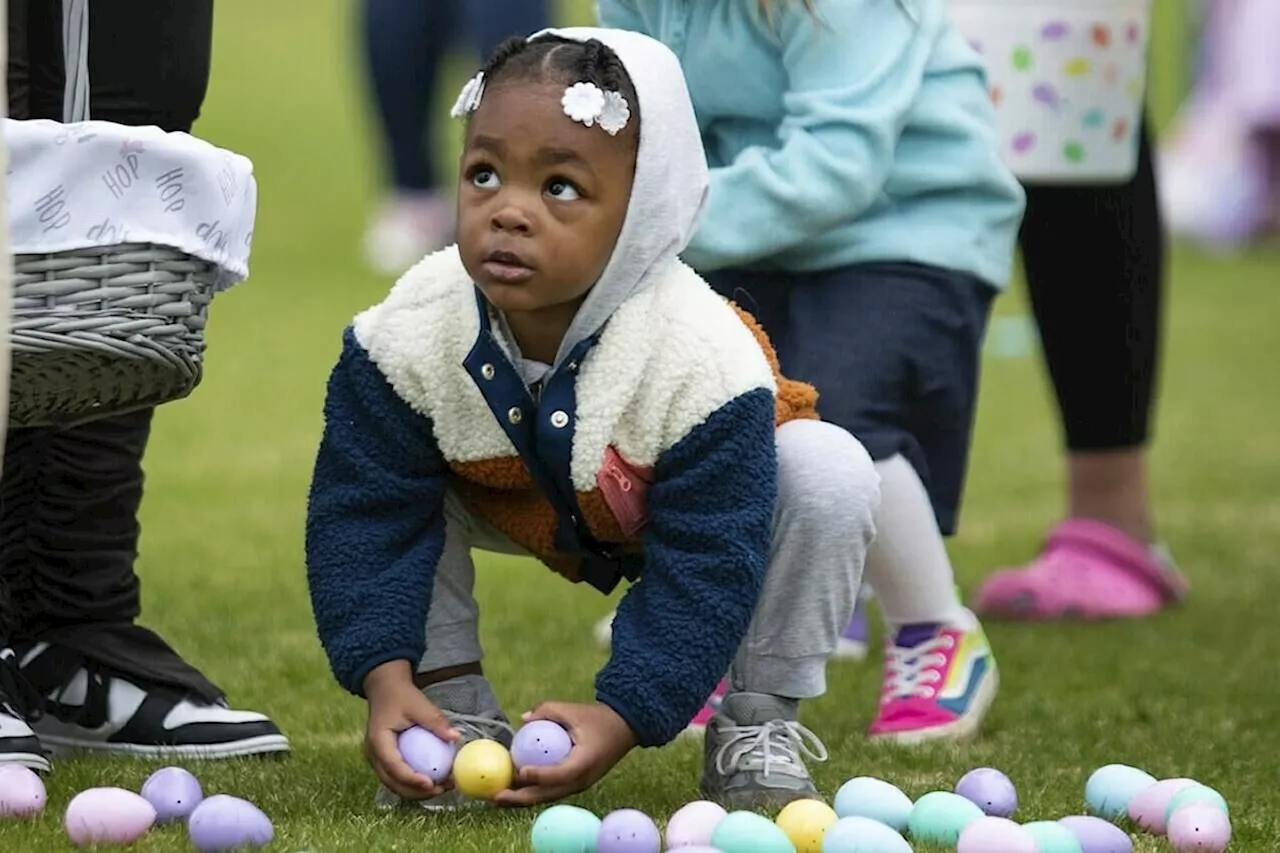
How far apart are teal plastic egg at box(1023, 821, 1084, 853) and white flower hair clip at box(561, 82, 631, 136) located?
705mm

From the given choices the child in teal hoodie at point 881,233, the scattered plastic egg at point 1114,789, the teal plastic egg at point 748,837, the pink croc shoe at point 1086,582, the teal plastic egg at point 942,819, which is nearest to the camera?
the teal plastic egg at point 748,837

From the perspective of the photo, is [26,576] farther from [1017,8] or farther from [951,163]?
[1017,8]

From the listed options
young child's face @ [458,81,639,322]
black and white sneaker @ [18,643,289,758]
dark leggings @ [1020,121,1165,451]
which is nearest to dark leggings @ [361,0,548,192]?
dark leggings @ [1020,121,1165,451]

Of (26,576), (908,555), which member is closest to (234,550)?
(26,576)

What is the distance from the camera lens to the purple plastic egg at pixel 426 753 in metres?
2.08

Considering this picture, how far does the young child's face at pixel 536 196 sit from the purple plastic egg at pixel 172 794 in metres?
0.51

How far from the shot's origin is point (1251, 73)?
28.6 feet

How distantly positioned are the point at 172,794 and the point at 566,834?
0.38 metres

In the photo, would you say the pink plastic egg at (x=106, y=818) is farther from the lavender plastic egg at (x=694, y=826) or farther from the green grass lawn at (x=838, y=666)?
the lavender plastic egg at (x=694, y=826)

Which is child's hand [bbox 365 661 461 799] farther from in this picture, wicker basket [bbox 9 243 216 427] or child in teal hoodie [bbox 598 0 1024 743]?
child in teal hoodie [bbox 598 0 1024 743]

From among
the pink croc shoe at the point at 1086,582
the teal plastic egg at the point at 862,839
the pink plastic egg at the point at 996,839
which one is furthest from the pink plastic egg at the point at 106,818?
the pink croc shoe at the point at 1086,582

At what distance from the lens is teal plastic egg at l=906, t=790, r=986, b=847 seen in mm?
2037

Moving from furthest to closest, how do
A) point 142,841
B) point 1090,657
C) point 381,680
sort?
1. point 1090,657
2. point 381,680
3. point 142,841

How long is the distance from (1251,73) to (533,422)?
A: 23.2 feet
